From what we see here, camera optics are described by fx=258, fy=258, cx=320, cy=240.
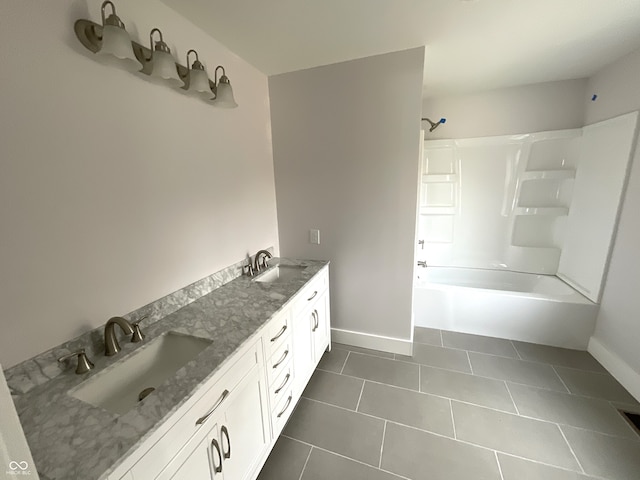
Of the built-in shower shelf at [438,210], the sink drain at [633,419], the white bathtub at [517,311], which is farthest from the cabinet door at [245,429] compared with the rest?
the built-in shower shelf at [438,210]

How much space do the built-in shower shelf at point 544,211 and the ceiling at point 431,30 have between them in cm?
129

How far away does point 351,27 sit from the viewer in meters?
1.55

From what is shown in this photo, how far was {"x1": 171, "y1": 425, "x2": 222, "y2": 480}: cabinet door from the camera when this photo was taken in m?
0.87

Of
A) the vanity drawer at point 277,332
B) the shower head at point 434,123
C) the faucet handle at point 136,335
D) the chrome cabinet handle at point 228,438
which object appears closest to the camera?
the chrome cabinet handle at point 228,438

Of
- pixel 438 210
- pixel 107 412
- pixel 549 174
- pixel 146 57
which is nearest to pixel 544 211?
pixel 549 174

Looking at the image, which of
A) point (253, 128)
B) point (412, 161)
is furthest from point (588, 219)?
point (253, 128)

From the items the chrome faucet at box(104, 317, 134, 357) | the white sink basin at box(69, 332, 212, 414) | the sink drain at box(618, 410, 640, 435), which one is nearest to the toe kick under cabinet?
the white sink basin at box(69, 332, 212, 414)

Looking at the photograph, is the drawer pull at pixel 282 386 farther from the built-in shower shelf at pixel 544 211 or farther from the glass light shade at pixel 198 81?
the built-in shower shelf at pixel 544 211

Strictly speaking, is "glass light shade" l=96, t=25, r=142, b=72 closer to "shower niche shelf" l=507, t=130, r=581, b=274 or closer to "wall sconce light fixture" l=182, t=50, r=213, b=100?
"wall sconce light fixture" l=182, t=50, r=213, b=100

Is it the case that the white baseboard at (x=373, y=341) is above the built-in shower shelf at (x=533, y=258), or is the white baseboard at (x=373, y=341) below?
below

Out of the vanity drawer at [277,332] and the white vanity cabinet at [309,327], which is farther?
the white vanity cabinet at [309,327]

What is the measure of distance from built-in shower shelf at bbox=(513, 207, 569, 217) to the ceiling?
129cm

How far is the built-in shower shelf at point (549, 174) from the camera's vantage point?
2.63 metres

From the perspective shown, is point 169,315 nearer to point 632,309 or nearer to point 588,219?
point 632,309
